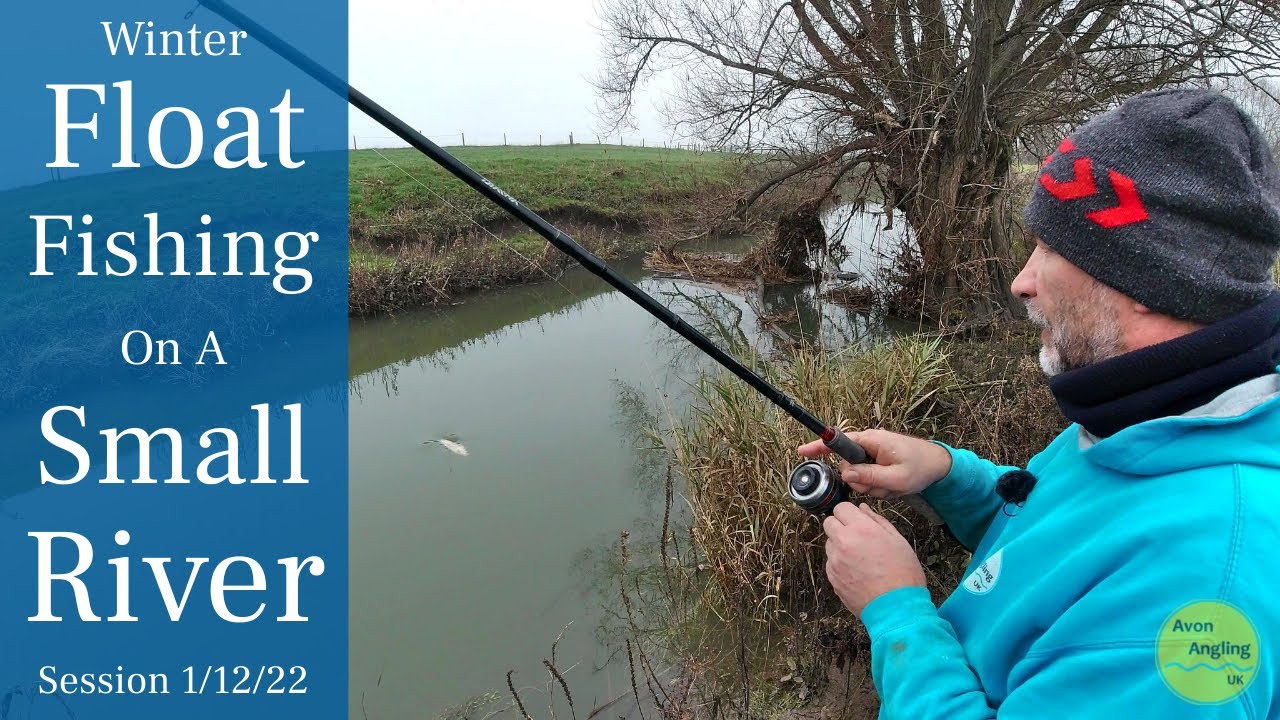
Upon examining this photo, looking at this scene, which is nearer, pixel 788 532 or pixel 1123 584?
pixel 1123 584

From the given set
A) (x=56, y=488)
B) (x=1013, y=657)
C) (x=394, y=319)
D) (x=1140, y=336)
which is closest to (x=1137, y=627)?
(x=1013, y=657)

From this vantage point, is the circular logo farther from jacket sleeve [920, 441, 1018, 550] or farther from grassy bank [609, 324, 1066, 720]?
grassy bank [609, 324, 1066, 720]

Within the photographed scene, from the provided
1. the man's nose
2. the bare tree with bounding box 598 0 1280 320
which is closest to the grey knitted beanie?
the man's nose

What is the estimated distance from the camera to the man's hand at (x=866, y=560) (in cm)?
139

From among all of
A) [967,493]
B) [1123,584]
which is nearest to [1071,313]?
[1123,584]

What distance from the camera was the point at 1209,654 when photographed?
33.3 inches

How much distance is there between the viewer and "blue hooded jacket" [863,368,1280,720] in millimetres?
858

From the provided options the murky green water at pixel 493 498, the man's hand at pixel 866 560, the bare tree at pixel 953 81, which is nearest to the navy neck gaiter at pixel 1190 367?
the man's hand at pixel 866 560

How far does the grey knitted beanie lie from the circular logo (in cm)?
42

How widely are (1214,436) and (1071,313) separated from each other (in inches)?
11.4

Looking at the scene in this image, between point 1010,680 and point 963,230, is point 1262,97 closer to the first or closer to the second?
point 963,230

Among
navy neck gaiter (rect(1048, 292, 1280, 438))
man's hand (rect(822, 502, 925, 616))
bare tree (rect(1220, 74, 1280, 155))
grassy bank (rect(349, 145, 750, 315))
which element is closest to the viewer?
navy neck gaiter (rect(1048, 292, 1280, 438))

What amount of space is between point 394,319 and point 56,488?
19.7 feet

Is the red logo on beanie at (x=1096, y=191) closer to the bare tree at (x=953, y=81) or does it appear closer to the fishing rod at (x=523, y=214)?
the fishing rod at (x=523, y=214)
